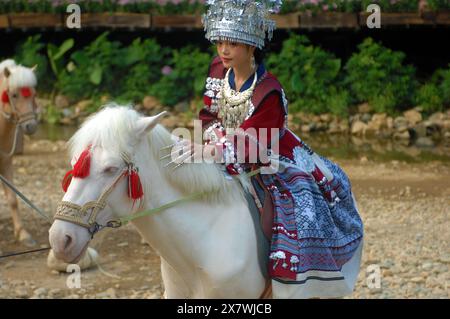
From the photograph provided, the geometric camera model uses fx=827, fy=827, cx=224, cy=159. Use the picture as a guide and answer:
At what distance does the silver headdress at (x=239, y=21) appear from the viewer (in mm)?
3564

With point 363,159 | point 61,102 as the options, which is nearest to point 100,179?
point 363,159

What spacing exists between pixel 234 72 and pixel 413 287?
3015 mm

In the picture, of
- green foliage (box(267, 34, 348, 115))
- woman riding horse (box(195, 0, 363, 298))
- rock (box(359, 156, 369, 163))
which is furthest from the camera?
green foliage (box(267, 34, 348, 115))

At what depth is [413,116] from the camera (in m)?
12.2

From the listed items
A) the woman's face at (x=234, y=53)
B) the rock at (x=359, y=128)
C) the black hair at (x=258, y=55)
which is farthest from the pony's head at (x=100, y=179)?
the rock at (x=359, y=128)

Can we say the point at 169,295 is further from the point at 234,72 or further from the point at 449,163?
the point at 449,163

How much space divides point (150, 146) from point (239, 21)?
68 cm

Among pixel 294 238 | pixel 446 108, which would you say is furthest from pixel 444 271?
pixel 446 108

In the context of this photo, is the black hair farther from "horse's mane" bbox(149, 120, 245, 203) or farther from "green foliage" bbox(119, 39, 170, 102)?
"green foliage" bbox(119, 39, 170, 102)

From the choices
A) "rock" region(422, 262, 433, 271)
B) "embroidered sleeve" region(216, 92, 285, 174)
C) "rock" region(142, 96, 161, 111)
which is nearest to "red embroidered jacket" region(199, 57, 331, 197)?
"embroidered sleeve" region(216, 92, 285, 174)

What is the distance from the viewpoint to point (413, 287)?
6.10m

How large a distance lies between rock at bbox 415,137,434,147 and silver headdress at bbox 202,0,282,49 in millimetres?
8133

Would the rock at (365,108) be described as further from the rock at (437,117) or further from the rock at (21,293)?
the rock at (21,293)

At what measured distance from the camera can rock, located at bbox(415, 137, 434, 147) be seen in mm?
11402
